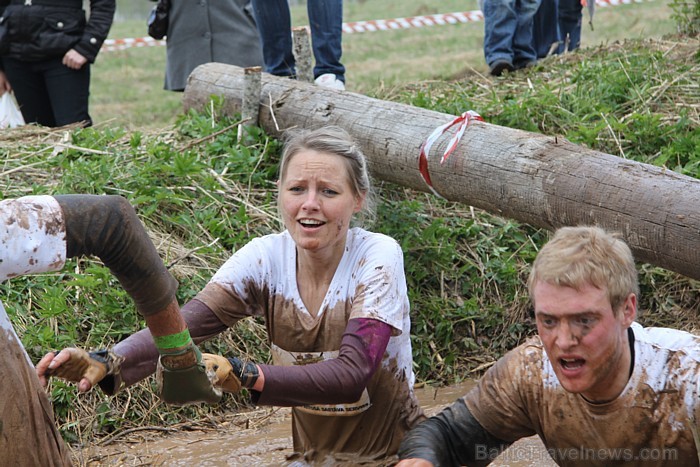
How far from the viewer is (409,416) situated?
4020 mm

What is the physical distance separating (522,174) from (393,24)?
50.5 feet

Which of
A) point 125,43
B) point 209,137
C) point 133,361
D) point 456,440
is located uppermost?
point 133,361

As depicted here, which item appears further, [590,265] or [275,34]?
[275,34]

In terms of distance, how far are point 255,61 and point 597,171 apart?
424 cm

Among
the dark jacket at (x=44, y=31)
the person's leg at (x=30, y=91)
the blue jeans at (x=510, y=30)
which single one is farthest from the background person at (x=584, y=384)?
the blue jeans at (x=510, y=30)

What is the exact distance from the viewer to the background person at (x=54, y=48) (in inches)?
297

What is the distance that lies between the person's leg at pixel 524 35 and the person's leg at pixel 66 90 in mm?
3658

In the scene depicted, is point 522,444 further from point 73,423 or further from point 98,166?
point 98,166

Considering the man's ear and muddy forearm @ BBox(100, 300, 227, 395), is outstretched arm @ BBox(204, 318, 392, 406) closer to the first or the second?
muddy forearm @ BBox(100, 300, 227, 395)

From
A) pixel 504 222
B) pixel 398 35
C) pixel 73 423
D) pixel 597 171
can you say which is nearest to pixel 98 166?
pixel 73 423

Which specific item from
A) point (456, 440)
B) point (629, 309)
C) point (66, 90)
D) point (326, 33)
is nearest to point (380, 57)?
point (326, 33)

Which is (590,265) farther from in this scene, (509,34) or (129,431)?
(509,34)

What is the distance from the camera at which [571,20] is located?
1010 cm

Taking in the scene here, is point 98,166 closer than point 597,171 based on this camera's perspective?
No
